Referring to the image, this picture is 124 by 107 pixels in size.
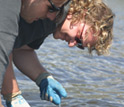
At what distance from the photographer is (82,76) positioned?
5.44 meters

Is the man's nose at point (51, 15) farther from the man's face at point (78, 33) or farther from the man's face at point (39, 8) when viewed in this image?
the man's face at point (78, 33)

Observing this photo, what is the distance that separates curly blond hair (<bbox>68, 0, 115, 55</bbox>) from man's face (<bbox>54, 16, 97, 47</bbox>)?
36 millimetres

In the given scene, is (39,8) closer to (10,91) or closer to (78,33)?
(78,33)

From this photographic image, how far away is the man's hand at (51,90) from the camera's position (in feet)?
12.1

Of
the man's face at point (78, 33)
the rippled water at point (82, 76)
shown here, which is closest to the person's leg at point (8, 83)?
the man's face at point (78, 33)

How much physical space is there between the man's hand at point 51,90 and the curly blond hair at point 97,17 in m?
0.57

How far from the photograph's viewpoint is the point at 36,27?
347cm

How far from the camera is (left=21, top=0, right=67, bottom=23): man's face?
9.82 feet

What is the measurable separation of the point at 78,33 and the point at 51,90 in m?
0.68

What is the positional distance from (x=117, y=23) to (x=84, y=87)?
4.26 meters

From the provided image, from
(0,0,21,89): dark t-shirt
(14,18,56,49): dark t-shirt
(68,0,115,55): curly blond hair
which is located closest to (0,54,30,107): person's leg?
(14,18,56,49): dark t-shirt

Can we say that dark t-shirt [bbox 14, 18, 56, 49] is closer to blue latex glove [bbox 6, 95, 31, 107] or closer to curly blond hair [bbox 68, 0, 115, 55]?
curly blond hair [bbox 68, 0, 115, 55]

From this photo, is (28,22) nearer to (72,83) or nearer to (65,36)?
(65,36)

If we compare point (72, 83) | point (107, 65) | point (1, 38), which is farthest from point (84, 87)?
point (1, 38)
